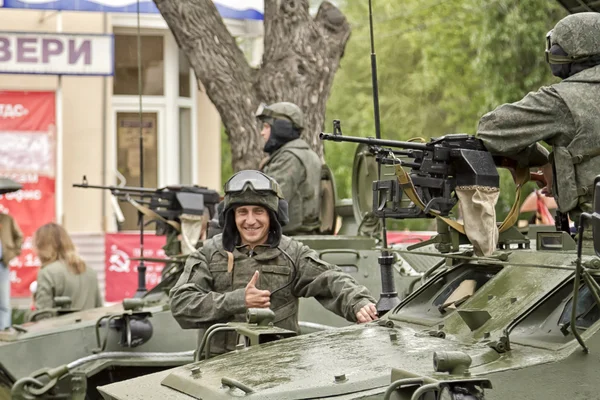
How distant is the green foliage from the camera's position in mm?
22594

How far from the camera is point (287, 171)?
9.44m

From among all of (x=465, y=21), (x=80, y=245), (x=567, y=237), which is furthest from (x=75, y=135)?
(x=567, y=237)

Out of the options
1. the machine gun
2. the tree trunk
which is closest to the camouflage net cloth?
the machine gun

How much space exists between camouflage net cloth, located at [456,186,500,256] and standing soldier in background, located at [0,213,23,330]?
7.55 metres

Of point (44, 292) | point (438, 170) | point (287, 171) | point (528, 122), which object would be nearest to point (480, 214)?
point (438, 170)

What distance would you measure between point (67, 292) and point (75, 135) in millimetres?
8753

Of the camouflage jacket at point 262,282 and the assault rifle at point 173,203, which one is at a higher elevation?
the assault rifle at point 173,203

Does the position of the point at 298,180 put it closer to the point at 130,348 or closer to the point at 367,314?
the point at 130,348

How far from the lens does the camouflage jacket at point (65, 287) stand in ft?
36.0

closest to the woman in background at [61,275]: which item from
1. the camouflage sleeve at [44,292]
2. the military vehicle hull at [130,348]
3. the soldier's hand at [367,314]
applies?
the camouflage sleeve at [44,292]

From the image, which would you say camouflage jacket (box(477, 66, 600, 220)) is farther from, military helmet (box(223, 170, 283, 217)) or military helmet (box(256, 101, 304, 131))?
military helmet (box(256, 101, 304, 131))

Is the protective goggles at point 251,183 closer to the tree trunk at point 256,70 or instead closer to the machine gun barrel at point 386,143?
the machine gun barrel at point 386,143

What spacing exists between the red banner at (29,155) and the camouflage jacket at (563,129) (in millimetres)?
12575

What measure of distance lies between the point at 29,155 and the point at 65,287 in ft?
24.1
